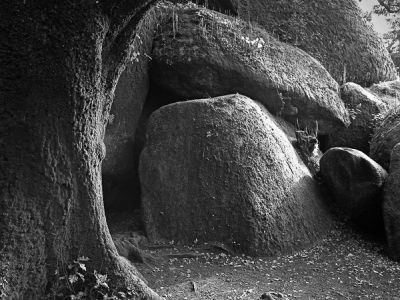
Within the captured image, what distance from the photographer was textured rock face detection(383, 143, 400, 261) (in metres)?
8.77

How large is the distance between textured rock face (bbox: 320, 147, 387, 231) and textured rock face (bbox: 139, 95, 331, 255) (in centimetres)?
48

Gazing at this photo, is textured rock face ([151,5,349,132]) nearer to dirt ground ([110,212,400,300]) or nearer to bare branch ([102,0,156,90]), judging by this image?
dirt ground ([110,212,400,300])

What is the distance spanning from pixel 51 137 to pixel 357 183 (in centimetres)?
657

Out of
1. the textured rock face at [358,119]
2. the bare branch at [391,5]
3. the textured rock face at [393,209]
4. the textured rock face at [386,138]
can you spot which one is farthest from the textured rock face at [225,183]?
the bare branch at [391,5]

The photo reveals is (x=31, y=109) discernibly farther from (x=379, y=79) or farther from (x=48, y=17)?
(x=379, y=79)

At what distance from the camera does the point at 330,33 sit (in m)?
14.0

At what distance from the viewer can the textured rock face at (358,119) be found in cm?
1232

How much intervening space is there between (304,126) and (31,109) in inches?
327

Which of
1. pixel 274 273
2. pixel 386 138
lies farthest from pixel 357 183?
pixel 274 273

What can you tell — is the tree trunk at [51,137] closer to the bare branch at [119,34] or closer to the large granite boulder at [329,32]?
the bare branch at [119,34]

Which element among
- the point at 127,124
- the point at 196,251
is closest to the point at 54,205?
the point at 196,251

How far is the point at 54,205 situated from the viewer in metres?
4.94

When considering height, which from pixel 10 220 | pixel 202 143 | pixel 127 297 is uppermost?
pixel 202 143

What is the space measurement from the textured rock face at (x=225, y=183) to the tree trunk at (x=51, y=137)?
3.51 metres
